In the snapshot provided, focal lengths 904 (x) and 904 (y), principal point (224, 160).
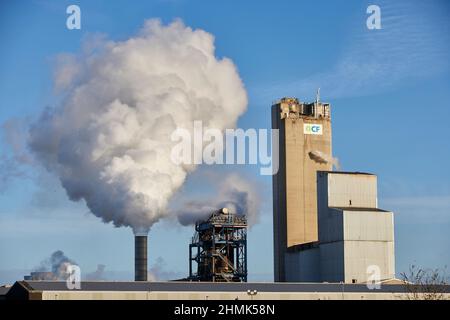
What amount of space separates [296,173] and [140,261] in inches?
1501

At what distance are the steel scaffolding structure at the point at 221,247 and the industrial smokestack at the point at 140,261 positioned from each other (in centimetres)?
1361

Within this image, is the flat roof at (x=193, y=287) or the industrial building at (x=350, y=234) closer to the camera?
the flat roof at (x=193, y=287)

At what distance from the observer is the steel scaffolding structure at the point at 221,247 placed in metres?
127

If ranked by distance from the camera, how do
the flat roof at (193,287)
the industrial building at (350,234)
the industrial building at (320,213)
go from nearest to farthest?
the flat roof at (193,287) < the industrial building at (350,234) < the industrial building at (320,213)

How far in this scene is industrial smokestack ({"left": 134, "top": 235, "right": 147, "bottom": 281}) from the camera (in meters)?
115

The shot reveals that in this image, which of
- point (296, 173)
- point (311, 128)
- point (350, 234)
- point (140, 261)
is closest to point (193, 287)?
point (140, 261)

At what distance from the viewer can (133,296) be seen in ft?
285

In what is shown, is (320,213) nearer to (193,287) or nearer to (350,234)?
(350,234)

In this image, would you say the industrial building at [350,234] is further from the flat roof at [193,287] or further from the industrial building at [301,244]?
the flat roof at [193,287]

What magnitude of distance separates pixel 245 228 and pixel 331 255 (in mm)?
14975

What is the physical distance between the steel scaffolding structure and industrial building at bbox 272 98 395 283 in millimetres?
8938

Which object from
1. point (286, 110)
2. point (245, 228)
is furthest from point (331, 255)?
point (286, 110)

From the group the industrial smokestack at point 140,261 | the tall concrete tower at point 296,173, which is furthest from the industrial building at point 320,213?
the industrial smokestack at point 140,261
